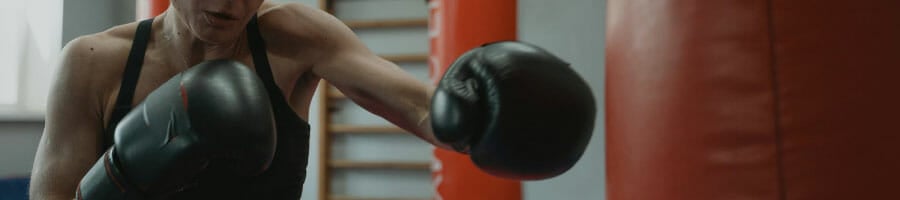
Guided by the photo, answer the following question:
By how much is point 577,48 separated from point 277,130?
2.04 m

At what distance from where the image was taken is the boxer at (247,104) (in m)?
0.82

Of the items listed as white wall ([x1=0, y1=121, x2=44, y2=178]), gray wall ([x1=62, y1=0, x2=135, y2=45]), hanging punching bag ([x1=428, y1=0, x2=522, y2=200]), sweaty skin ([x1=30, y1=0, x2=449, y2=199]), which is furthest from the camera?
gray wall ([x1=62, y1=0, x2=135, y2=45])

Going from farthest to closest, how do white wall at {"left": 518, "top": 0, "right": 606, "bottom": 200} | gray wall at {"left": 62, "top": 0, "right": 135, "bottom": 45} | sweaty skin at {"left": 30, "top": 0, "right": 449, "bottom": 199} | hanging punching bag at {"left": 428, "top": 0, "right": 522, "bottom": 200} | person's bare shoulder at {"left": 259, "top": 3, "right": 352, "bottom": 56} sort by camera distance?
gray wall at {"left": 62, "top": 0, "right": 135, "bottom": 45}, white wall at {"left": 518, "top": 0, "right": 606, "bottom": 200}, hanging punching bag at {"left": 428, "top": 0, "right": 522, "bottom": 200}, person's bare shoulder at {"left": 259, "top": 3, "right": 352, "bottom": 56}, sweaty skin at {"left": 30, "top": 0, "right": 449, "bottom": 199}

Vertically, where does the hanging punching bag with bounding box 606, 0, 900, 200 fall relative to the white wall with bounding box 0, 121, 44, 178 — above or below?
above

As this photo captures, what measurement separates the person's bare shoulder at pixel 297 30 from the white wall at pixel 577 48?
1.86 meters

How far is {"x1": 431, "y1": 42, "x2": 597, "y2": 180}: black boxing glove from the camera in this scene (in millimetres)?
839

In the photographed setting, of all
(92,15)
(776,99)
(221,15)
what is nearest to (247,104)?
(221,15)

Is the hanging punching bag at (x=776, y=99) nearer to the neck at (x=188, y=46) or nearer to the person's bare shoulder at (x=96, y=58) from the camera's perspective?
the neck at (x=188, y=46)

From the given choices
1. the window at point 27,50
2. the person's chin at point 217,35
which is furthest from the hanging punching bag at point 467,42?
the window at point 27,50

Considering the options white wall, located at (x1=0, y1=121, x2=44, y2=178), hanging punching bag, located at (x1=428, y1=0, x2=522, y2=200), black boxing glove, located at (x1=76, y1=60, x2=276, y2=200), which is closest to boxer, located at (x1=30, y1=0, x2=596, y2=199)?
→ black boxing glove, located at (x1=76, y1=60, x2=276, y2=200)

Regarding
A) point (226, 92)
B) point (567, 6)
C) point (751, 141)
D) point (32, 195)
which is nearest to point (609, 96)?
point (751, 141)

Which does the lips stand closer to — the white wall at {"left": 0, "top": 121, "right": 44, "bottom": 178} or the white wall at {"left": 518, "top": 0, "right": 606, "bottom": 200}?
the white wall at {"left": 518, "top": 0, "right": 606, "bottom": 200}

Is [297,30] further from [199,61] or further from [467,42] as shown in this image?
[467,42]

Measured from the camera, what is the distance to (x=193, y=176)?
852mm
